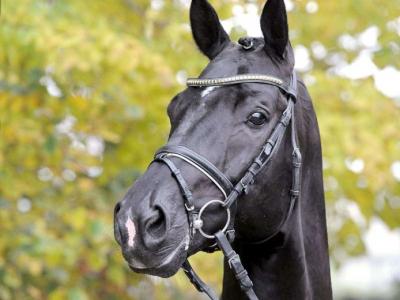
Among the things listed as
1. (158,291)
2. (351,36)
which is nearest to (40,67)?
(158,291)

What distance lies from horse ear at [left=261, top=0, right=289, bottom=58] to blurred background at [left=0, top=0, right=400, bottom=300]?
9.76 feet

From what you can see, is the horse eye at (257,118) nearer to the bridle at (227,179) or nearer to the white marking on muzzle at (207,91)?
the bridle at (227,179)

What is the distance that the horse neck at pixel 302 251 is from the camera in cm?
328

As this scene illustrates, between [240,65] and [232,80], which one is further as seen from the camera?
[240,65]

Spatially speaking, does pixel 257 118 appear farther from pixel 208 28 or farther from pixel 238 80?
pixel 208 28

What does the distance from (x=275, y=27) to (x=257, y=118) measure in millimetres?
435

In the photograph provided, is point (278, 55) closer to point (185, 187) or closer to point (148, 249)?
point (185, 187)

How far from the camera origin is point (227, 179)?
3018 millimetres

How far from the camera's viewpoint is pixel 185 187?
290 cm

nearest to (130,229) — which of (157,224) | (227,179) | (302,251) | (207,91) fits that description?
(157,224)

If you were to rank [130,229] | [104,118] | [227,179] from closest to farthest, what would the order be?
1. [130,229]
2. [227,179]
3. [104,118]

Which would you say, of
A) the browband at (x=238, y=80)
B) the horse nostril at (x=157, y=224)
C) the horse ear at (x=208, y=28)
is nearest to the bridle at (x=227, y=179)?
the browband at (x=238, y=80)

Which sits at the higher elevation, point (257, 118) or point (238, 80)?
point (238, 80)

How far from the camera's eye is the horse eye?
10.2ft
